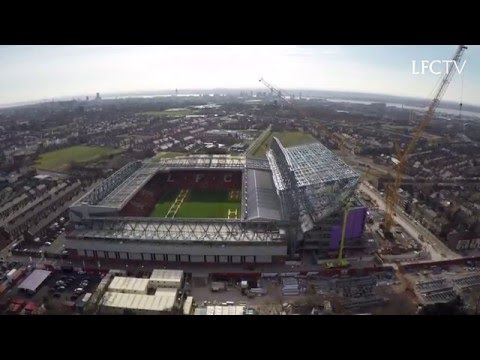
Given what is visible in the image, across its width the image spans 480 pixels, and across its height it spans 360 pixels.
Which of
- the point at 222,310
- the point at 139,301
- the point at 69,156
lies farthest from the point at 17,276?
the point at 69,156

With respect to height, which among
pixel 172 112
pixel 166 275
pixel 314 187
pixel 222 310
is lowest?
pixel 222 310

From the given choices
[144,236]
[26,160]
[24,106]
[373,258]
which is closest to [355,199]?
[373,258]

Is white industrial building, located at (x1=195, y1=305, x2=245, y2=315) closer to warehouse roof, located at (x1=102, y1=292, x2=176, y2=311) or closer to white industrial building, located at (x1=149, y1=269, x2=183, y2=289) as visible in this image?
warehouse roof, located at (x1=102, y1=292, x2=176, y2=311)

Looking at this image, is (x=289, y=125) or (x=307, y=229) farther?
(x=289, y=125)

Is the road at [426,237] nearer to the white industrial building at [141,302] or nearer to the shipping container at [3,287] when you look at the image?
the white industrial building at [141,302]

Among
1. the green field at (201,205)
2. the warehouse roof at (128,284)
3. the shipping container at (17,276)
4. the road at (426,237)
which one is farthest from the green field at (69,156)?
the road at (426,237)

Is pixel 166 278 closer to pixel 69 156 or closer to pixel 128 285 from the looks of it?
pixel 128 285
